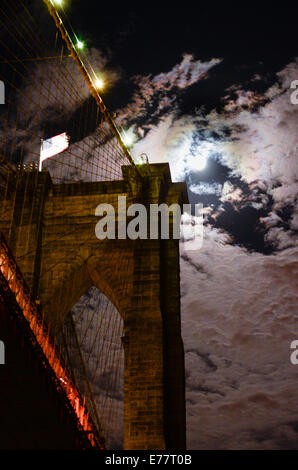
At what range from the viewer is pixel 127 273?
68.5 ft

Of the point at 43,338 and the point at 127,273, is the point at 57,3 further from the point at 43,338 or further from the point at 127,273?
the point at 127,273

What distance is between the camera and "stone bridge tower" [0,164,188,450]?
1778 cm

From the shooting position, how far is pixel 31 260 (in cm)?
2095

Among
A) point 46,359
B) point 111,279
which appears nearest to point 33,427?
point 46,359

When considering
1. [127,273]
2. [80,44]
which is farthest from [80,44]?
[127,273]

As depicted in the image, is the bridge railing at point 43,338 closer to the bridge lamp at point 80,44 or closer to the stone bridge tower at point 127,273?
the stone bridge tower at point 127,273

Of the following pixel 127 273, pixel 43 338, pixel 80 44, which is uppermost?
pixel 80 44

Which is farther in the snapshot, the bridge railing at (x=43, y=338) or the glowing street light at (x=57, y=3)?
the glowing street light at (x=57, y=3)

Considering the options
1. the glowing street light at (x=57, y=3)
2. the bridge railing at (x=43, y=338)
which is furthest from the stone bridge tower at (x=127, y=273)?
the glowing street light at (x=57, y=3)

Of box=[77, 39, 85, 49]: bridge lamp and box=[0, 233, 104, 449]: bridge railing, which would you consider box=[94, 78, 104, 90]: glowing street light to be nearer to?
box=[77, 39, 85, 49]: bridge lamp

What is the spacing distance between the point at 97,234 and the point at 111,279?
180 centimetres

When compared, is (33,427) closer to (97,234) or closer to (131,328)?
(131,328)

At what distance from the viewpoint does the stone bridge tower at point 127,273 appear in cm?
1778

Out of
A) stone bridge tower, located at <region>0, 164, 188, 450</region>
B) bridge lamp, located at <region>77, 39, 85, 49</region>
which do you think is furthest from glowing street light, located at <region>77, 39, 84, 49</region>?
stone bridge tower, located at <region>0, 164, 188, 450</region>
